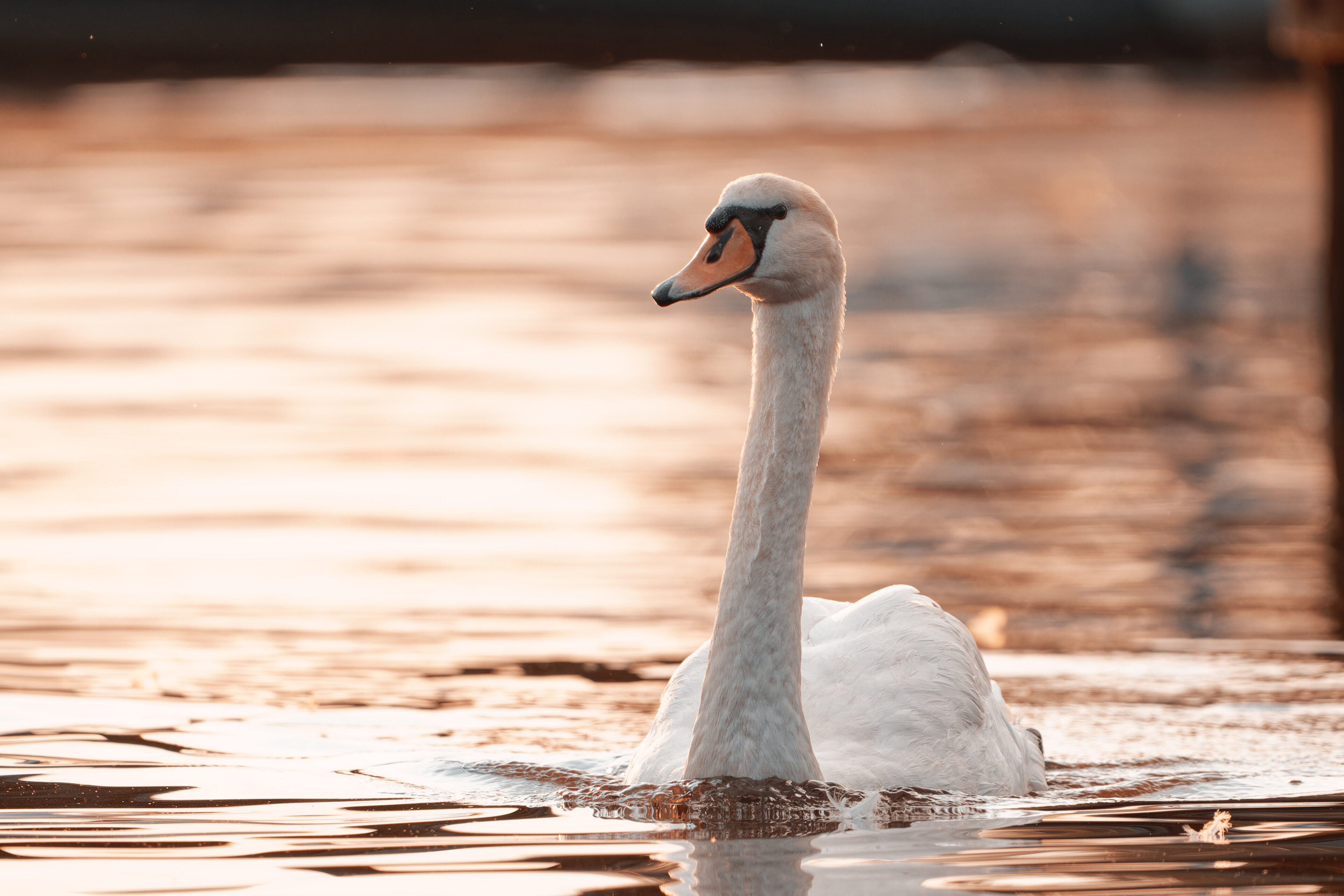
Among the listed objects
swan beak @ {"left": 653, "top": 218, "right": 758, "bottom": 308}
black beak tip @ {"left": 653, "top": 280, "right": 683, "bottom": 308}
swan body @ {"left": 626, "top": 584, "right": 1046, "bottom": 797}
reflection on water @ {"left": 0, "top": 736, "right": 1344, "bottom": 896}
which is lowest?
reflection on water @ {"left": 0, "top": 736, "right": 1344, "bottom": 896}

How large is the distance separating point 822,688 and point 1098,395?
31.0 ft

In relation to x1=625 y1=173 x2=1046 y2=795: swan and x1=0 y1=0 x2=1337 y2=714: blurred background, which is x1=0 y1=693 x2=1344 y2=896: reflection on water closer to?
x1=625 y1=173 x2=1046 y2=795: swan

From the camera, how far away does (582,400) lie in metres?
16.0

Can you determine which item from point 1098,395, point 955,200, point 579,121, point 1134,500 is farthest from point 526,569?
point 579,121

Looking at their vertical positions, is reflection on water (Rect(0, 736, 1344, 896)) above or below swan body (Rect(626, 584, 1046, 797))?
below

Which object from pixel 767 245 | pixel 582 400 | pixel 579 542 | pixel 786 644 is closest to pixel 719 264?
pixel 767 245

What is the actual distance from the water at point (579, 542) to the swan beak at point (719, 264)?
1.40 meters

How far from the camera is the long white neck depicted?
6.36m

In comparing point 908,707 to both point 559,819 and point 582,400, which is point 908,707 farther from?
point 582,400

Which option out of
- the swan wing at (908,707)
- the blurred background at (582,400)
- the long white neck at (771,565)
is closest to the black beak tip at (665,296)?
the long white neck at (771,565)

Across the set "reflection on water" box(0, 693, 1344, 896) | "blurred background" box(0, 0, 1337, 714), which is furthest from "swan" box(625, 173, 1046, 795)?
"blurred background" box(0, 0, 1337, 714)

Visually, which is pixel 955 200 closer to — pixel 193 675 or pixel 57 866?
pixel 193 675

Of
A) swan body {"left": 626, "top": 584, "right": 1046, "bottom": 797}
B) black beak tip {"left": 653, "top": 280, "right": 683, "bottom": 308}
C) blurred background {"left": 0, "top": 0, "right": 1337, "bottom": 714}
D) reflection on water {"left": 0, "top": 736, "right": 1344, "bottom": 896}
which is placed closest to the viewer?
reflection on water {"left": 0, "top": 736, "right": 1344, "bottom": 896}

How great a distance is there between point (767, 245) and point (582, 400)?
380 inches
